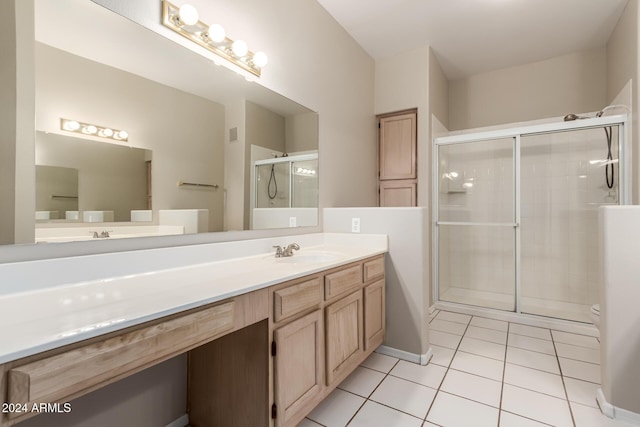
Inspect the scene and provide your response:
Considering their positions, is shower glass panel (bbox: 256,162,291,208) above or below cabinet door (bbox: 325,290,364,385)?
above

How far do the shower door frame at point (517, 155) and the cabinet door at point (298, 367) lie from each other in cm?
222

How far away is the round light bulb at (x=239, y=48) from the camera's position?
1.71 metres

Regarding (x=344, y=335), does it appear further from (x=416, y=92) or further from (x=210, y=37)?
(x=416, y=92)

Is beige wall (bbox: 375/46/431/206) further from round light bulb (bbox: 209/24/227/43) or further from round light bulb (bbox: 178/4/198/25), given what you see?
round light bulb (bbox: 178/4/198/25)

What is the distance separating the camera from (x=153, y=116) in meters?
1.42

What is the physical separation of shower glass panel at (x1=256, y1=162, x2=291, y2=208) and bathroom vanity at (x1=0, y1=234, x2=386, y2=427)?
38 centimetres

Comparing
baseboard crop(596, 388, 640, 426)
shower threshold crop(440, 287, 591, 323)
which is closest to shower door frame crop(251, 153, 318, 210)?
baseboard crop(596, 388, 640, 426)

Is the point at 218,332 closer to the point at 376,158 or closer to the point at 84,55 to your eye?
the point at 84,55

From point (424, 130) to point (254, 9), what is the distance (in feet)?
6.58

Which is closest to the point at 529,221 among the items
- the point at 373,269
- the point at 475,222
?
the point at 475,222

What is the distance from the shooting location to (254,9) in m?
1.89

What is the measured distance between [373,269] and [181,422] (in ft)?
4.49

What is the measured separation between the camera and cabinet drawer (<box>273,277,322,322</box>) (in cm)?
126

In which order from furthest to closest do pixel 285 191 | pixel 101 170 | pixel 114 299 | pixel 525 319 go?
pixel 525 319 → pixel 285 191 → pixel 101 170 → pixel 114 299
